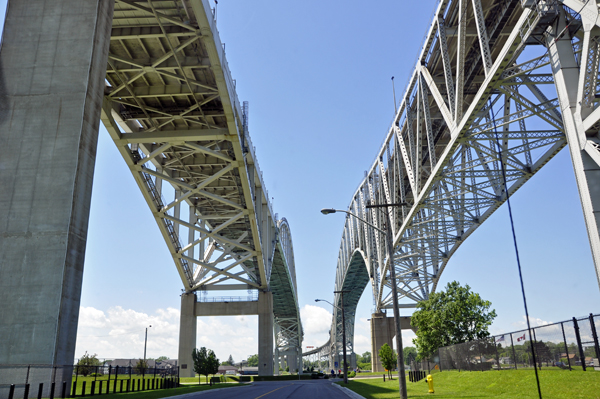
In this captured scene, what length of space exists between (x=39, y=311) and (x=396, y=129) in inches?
1270

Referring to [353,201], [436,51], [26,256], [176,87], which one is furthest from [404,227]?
[353,201]

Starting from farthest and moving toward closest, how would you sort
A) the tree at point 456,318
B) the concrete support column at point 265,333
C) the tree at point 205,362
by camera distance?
the concrete support column at point 265,333
the tree at point 205,362
the tree at point 456,318

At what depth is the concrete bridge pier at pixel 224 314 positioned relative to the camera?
55.9 metres

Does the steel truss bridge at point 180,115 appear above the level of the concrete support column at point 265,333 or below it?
above

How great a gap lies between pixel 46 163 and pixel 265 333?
145 ft

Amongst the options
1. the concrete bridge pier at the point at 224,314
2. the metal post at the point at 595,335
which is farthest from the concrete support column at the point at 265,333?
the metal post at the point at 595,335

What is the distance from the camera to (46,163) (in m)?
16.3

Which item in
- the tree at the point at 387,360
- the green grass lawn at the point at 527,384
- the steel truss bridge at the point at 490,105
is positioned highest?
the steel truss bridge at the point at 490,105

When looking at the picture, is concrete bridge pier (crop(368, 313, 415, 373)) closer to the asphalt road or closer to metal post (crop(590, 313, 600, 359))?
the asphalt road

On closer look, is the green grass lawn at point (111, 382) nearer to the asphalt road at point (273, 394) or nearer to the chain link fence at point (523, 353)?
the asphalt road at point (273, 394)

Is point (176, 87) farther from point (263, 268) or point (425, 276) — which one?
point (425, 276)

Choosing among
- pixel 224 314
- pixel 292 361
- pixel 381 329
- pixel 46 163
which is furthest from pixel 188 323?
pixel 292 361

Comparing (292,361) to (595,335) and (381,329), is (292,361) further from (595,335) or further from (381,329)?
(595,335)

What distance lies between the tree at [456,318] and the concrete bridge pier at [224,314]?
19.4 metres
